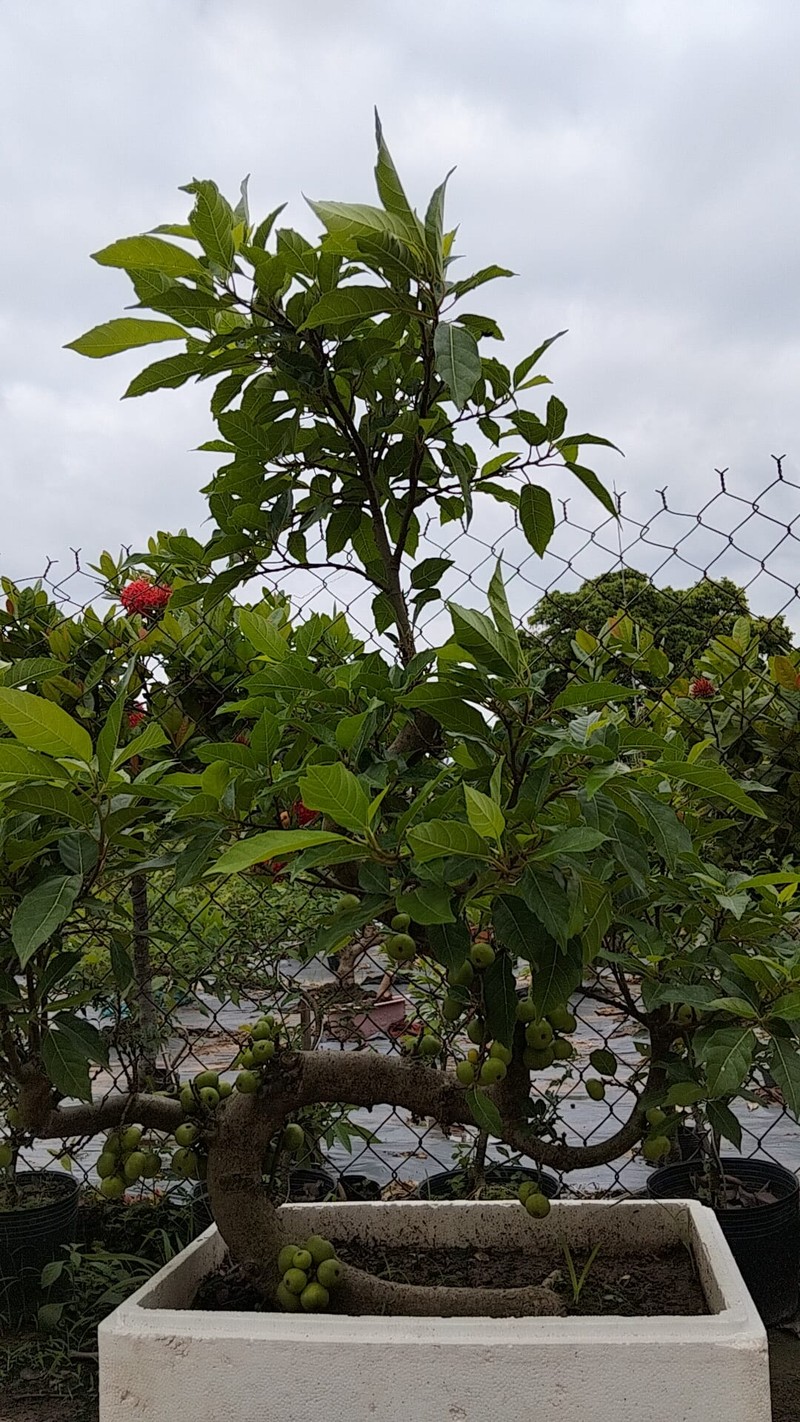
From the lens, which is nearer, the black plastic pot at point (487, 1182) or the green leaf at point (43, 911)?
the green leaf at point (43, 911)

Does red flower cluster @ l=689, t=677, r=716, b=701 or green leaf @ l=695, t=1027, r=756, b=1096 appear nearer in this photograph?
green leaf @ l=695, t=1027, r=756, b=1096

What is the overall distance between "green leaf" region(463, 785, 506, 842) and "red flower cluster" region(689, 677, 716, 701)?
1615 millimetres

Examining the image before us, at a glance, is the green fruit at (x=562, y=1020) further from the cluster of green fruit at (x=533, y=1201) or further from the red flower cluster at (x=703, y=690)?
the red flower cluster at (x=703, y=690)

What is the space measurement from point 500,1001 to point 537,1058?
98 mm

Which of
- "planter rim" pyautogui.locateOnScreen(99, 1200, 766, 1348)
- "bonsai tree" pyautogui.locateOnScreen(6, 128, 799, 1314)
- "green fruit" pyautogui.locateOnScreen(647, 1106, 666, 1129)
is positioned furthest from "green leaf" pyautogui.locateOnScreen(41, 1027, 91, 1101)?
"green fruit" pyautogui.locateOnScreen(647, 1106, 666, 1129)

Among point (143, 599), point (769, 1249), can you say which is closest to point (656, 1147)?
point (769, 1249)

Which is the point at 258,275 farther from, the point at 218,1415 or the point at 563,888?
the point at 218,1415

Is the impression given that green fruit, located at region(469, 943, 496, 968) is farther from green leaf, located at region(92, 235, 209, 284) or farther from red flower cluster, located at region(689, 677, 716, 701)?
red flower cluster, located at region(689, 677, 716, 701)

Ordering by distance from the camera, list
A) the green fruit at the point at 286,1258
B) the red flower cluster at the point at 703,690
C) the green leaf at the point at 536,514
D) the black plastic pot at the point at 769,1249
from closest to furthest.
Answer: the green fruit at the point at 286,1258
the green leaf at the point at 536,514
the black plastic pot at the point at 769,1249
the red flower cluster at the point at 703,690

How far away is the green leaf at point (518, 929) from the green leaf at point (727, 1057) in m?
0.19

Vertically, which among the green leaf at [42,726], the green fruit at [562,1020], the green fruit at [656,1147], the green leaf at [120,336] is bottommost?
the green fruit at [656,1147]

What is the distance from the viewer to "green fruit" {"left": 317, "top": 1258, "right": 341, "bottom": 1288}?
1148 millimetres

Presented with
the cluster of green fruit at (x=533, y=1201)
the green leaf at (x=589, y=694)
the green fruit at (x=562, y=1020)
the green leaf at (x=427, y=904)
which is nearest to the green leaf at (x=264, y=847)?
the green leaf at (x=427, y=904)

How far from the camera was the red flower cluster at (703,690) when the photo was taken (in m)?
2.33
